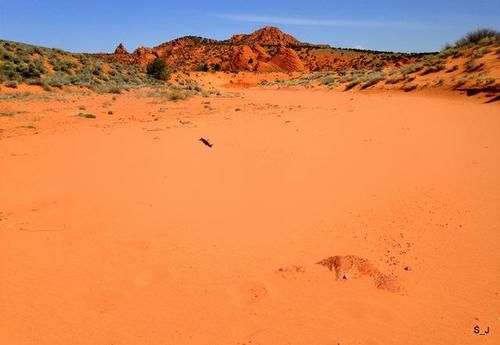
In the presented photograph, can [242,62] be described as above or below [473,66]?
above

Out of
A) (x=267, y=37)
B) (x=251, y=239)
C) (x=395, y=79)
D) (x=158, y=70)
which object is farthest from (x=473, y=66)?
(x=267, y=37)

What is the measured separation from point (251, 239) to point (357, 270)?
3.94ft

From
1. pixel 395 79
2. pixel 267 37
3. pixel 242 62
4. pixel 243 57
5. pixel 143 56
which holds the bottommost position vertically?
pixel 395 79

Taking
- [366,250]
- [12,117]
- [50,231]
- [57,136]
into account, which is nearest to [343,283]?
[366,250]

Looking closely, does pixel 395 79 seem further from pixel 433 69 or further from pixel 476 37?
pixel 476 37

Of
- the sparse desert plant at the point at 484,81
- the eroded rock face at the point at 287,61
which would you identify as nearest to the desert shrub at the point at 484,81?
the sparse desert plant at the point at 484,81

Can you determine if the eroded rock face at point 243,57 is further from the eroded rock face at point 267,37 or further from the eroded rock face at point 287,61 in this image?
the eroded rock face at point 267,37

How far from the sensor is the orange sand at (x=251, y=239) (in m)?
2.87

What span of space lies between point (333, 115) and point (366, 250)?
8272 millimetres

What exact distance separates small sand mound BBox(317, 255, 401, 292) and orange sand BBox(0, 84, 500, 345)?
7 cm

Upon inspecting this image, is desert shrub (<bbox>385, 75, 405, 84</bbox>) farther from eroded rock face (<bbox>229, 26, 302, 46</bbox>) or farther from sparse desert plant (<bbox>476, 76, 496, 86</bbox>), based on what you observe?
eroded rock face (<bbox>229, 26, 302, 46</bbox>)

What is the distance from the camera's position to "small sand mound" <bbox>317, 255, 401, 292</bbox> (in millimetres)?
3298

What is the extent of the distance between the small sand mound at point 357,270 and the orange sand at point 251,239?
7 centimetres

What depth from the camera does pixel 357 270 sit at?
3.52 m
